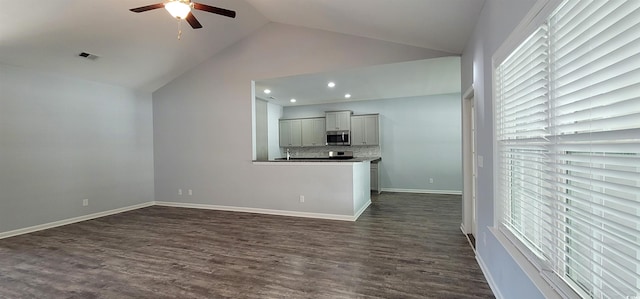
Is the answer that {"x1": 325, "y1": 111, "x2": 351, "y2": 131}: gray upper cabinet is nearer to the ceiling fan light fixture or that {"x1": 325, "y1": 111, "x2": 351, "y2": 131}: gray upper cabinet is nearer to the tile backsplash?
the tile backsplash

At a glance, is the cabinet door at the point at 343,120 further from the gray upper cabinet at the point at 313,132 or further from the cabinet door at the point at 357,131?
the gray upper cabinet at the point at 313,132

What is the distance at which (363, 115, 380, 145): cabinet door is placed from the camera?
281 inches

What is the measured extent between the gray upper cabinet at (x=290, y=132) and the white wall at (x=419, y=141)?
1.65 metres

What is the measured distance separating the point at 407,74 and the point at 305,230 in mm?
3446

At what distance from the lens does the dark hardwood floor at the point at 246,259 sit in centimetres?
237

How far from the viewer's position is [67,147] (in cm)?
464

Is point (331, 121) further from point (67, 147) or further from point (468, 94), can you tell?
point (67, 147)

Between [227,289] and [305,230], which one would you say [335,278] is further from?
[305,230]

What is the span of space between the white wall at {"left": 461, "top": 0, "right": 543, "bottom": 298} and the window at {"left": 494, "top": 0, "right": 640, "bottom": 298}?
224mm

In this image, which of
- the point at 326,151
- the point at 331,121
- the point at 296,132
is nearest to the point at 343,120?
the point at 331,121

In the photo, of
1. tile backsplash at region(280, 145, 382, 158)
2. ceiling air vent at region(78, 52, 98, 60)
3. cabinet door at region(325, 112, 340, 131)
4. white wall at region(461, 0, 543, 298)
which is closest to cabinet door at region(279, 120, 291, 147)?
tile backsplash at region(280, 145, 382, 158)

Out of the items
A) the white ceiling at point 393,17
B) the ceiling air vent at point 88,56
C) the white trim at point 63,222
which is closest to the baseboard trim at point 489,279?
the white ceiling at point 393,17

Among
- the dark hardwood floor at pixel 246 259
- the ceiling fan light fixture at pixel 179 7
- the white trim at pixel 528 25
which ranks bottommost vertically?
the dark hardwood floor at pixel 246 259

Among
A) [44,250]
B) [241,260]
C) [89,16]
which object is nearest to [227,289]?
[241,260]
